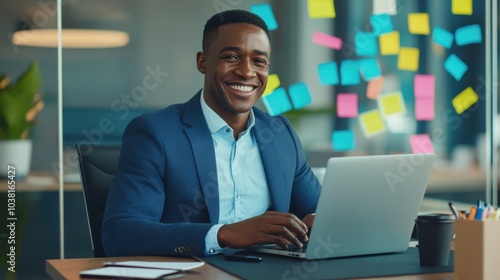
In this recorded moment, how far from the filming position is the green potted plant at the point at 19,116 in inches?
131

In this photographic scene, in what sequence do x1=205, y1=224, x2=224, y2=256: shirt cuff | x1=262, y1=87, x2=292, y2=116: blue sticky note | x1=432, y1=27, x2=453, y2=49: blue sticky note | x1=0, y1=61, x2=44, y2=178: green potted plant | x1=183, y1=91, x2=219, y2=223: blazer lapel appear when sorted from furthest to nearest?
x1=432, y1=27, x2=453, y2=49: blue sticky note, x1=262, y1=87, x2=292, y2=116: blue sticky note, x1=0, y1=61, x2=44, y2=178: green potted plant, x1=183, y1=91, x2=219, y2=223: blazer lapel, x1=205, y1=224, x2=224, y2=256: shirt cuff

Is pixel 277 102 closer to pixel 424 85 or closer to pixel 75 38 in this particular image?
pixel 424 85

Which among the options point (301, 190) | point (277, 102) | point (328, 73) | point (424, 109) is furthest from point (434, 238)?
point (424, 109)

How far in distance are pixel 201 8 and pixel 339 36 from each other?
715 millimetres

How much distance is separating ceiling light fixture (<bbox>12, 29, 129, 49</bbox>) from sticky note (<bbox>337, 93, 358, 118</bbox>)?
1088 mm

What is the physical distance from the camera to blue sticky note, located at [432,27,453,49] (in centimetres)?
402

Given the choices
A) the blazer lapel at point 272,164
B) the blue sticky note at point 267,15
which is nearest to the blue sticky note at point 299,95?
the blue sticky note at point 267,15

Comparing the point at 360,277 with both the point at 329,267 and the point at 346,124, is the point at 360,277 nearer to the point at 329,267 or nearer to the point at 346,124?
the point at 329,267

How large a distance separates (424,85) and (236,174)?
2026mm

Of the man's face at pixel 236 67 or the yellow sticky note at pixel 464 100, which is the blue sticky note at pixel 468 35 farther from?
the man's face at pixel 236 67

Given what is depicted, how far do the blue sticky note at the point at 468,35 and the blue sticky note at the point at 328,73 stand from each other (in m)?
0.74

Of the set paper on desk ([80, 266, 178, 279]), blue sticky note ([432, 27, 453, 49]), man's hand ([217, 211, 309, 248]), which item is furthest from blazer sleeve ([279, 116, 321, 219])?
blue sticky note ([432, 27, 453, 49])

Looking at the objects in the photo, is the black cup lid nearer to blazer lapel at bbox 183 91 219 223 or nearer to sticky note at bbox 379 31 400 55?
blazer lapel at bbox 183 91 219 223

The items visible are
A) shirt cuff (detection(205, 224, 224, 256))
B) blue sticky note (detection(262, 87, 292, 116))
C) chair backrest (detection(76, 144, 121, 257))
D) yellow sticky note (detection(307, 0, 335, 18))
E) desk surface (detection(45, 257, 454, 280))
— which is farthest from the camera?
yellow sticky note (detection(307, 0, 335, 18))
